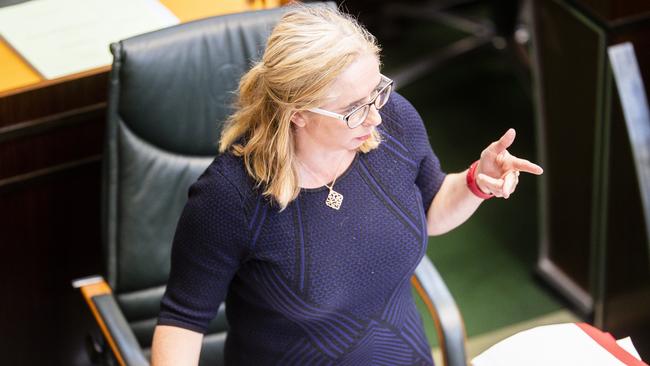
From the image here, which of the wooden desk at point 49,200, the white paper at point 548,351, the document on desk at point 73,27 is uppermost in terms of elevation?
the white paper at point 548,351

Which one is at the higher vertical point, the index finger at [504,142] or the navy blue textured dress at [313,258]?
the index finger at [504,142]

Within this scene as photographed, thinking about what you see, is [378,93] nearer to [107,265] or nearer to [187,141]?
[187,141]

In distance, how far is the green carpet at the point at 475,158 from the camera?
3043mm

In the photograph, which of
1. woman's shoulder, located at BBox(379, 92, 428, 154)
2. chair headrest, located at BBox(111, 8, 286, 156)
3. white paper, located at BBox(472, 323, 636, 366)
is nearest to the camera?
white paper, located at BBox(472, 323, 636, 366)

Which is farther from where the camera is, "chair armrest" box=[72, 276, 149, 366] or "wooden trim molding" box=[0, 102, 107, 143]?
"wooden trim molding" box=[0, 102, 107, 143]

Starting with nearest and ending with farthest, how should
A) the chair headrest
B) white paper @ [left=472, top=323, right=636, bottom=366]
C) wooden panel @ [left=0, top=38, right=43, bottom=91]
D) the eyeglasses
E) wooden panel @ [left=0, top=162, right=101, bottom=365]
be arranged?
white paper @ [left=472, top=323, right=636, bottom=366]
the eyeglasses
the chair headrest
wooden panel @ [left=0, top=38, right=43, bottom=91]
wooden panel @ [left=0, top=162, right=101, bottom=365]

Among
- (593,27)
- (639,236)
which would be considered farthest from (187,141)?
(639,236)

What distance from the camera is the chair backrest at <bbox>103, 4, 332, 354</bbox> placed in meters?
1.96

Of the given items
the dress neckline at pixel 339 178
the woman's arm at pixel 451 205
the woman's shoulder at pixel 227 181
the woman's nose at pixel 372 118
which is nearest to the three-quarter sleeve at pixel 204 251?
the woman's shoulder at pixel 227 181

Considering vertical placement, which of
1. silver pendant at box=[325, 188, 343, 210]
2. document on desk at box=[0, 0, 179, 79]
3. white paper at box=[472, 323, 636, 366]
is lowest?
document on desk at box=[0, 0, 179, 79]

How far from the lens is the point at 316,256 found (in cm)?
175

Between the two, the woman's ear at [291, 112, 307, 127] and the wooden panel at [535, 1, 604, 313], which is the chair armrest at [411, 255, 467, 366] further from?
the wooden panel at [535, 1, 604, 313]

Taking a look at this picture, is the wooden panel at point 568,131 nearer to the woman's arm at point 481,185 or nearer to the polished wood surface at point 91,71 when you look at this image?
the polished wood surface at point 91,71

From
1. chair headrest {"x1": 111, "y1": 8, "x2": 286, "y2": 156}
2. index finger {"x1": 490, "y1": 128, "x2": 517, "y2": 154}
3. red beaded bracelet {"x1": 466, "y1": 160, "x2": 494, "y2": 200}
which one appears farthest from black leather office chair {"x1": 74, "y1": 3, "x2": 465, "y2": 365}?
index finger {"x1": 490, "y1": 128, "x2": 517, "y2": 154}
